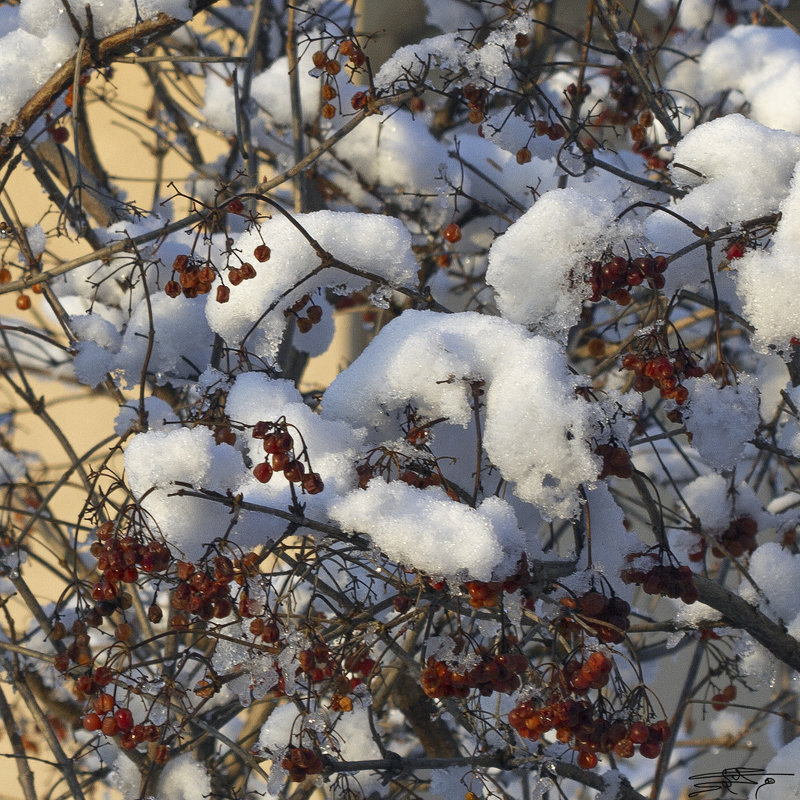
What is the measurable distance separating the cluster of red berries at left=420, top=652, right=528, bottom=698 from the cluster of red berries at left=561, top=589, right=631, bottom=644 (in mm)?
91

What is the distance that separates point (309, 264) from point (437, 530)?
58cm

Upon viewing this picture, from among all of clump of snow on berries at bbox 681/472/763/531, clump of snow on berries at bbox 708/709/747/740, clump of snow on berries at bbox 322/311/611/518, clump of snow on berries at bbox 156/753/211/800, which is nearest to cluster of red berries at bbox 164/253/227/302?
clump of snow on berries at bbox 322/311/611/518

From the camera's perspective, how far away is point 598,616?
4.30 feet

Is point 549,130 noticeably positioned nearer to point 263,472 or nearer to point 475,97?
point 475,97

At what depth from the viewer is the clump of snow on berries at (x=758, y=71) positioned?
8.56ft

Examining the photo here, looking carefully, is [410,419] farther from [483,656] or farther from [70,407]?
[70,407]

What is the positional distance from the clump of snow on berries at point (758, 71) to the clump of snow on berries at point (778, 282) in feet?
4.27

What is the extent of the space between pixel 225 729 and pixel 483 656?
2192 mm

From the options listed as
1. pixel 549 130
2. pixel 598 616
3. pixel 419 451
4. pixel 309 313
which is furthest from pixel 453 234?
pixel 598 616

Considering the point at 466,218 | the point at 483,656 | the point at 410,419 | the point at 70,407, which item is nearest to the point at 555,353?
the point at 410,419

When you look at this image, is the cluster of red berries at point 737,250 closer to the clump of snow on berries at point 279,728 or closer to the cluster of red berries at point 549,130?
the cluster of red berries at point 549,130

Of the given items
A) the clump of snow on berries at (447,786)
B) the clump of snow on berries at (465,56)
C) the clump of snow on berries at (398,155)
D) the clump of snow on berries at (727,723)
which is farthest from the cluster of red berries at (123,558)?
the clump of snow on berries at (727,723)

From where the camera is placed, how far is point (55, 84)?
1831 mm

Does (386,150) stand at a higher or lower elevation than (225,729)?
higher
